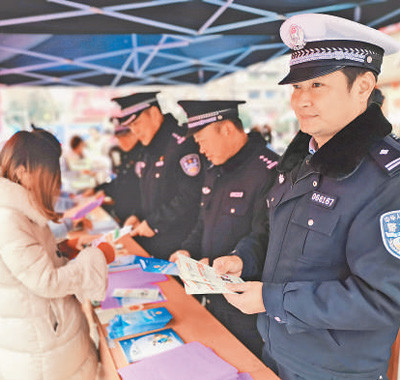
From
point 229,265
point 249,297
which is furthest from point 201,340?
point 249,297

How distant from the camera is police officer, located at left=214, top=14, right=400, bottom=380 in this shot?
0.98m

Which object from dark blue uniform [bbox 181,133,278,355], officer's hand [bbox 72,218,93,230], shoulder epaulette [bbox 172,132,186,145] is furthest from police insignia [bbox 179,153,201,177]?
officer's hand [bbox 72,218,93,230]

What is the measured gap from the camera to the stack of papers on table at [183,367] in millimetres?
1296

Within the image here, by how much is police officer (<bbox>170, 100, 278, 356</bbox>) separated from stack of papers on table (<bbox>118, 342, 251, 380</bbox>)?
1.91ft

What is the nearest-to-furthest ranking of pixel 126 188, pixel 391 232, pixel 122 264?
pixel 391 232 < pixel 122 264 < pixel 126 188

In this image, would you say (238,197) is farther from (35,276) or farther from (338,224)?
(35,276)

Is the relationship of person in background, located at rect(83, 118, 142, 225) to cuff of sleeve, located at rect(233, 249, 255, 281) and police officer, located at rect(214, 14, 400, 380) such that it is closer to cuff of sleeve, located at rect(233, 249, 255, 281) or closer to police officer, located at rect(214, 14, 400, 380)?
cuff of sleeve, located at rect(233, 249, 255, 281)

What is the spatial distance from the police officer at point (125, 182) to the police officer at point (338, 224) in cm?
247

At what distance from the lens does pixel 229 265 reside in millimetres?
1520

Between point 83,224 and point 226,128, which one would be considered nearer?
point 226,128

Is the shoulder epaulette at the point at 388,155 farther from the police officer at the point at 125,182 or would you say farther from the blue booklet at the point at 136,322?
the police officer at the point at 125,182

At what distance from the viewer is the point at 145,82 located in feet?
15.9

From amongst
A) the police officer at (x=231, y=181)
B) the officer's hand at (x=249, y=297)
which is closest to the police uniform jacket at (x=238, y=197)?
the police officer at (x=231, y=181)

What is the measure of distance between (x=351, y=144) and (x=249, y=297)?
58cm
